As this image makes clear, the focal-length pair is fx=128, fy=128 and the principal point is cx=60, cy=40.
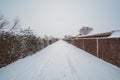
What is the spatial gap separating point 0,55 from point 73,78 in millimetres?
4440

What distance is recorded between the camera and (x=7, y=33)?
27.3ft

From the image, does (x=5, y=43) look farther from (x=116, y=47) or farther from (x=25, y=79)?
(x=116, y=47)

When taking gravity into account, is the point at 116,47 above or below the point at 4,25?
below

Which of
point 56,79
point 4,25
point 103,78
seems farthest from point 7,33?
point 4,25

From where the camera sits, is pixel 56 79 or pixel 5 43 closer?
pixel 56 79

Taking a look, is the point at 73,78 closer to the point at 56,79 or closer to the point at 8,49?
the point at 56,79

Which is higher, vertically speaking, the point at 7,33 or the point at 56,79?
the point at 7,33

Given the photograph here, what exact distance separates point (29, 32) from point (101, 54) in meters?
8.12

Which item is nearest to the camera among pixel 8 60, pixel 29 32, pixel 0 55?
pixel 0 55

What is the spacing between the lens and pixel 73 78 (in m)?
4.73

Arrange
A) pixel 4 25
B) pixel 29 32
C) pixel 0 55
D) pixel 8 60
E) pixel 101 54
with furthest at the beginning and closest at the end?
pixel 4 25 < pixel 29 32 < pixel 101 54 < pixel 8 60 < pixel 0 55

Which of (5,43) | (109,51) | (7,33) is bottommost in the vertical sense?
(109,51)

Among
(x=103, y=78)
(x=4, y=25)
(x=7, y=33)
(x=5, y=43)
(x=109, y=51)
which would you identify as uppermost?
(x=4, y=25)

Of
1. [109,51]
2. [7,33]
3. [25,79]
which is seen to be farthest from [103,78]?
[7,33]
